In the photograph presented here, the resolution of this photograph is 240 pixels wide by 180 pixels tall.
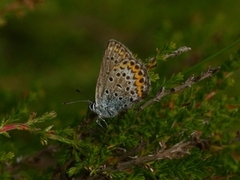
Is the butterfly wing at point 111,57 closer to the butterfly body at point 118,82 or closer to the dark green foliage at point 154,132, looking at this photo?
the butterfly body at point 118,82

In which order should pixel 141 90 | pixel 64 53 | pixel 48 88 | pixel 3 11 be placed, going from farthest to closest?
pixel 64 53 → pixel 48 88 → pixel 3 11 → pixel 141 90

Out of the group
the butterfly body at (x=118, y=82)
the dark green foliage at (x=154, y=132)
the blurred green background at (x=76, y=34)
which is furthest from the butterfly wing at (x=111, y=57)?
the blurred green background at (x=76, y=34)

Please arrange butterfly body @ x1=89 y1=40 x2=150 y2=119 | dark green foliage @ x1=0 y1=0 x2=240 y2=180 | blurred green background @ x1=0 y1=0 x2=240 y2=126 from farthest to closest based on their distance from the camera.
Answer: blurred green background @ x1=0 y1=0 x2=240 y2=126 < butterfly body @ x1=89 y1=40 x2=150 y2=119 < dark green foliage @ x1=0 y1=0 x2=240 y2=180

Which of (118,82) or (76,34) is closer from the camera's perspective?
(118,82)

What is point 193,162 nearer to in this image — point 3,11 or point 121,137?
point 121,137

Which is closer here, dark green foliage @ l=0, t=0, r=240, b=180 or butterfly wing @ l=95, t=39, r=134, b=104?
dark green foliage @ l=0, t=0, r=240, b=180

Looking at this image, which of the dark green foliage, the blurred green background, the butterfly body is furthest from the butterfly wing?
the blurred green background

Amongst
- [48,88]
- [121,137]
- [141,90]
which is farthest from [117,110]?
[48,88]

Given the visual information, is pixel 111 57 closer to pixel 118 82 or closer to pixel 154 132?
pixel 118 82

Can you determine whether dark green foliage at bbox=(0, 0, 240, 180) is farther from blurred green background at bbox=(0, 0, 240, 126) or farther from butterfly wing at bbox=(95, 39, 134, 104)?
blurred green background at bbox=(0, 0, 240, 126)

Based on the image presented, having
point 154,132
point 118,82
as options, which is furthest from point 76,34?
point 154,132

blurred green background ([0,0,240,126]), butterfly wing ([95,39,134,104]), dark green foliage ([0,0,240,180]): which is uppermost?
blurred green background ([0,0,240,126])
